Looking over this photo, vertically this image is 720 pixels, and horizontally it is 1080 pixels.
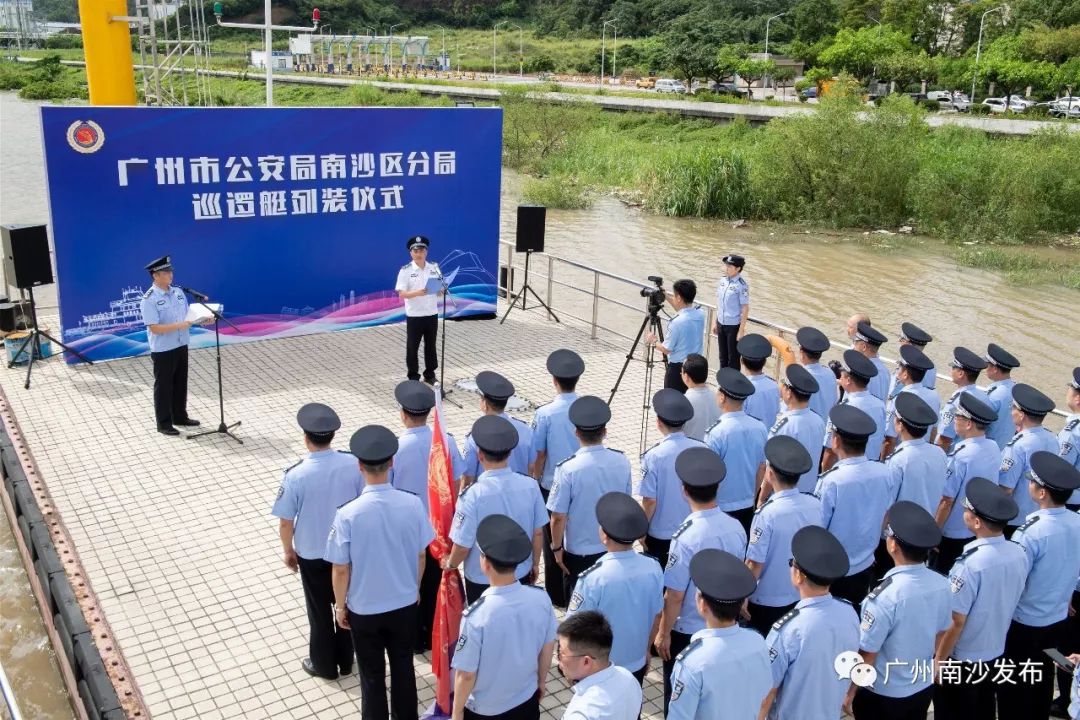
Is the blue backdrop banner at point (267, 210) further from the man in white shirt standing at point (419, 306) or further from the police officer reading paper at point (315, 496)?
the police officer reading paper at point (315, 496)

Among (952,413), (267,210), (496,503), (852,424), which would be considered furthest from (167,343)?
(952,413)

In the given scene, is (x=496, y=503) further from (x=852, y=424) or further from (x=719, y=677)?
(x=852, y=424)

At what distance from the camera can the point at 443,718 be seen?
14.6 feet

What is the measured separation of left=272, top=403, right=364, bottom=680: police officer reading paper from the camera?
4.64 metres

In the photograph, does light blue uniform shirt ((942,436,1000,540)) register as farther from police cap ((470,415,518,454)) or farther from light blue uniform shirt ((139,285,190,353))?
light blue uniform shirt ((139,285,190,353))

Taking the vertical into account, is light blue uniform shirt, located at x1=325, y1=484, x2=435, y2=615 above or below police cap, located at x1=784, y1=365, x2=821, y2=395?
below

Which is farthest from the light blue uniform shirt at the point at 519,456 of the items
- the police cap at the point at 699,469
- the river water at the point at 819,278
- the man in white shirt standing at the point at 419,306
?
the river water at the point at 819,278

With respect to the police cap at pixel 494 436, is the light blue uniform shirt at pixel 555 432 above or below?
below

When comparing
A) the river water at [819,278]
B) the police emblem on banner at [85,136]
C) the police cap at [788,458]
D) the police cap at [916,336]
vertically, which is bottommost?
the river water at [819,278]

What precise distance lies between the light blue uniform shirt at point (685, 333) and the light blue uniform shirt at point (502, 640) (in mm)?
4546

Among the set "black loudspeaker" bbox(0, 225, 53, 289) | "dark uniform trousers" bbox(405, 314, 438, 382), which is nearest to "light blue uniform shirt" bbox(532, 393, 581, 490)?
"dark uniform trousers" bbox(405, 314, 438, 382)

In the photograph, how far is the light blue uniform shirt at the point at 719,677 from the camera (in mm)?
3250

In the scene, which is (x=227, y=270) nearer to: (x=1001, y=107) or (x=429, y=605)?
(x=429, y=605)

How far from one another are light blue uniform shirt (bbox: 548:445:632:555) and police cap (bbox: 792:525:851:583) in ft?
4.08
